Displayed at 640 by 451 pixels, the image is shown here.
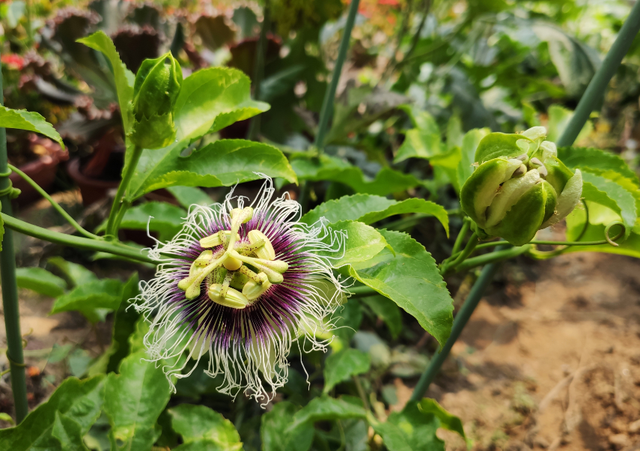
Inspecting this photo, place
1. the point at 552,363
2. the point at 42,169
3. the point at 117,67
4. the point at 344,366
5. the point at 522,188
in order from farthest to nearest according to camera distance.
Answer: the point at 42,169, the point at 552,363, the point at 344,366, the point at 117,67, the point at 522,188

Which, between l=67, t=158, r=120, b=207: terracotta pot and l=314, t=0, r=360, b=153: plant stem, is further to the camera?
l=67, t=158, r=120, b=207: terracotta pot

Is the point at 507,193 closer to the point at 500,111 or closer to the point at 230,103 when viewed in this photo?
the point at 230,103

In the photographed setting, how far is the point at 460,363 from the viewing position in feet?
4.89

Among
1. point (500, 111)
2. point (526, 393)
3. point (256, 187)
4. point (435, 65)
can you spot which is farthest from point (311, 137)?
point (526, 393)

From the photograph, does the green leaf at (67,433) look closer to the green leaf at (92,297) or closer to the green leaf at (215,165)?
the green leaf at (92,297)

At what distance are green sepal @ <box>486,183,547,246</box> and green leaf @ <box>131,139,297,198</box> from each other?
10.6 inches

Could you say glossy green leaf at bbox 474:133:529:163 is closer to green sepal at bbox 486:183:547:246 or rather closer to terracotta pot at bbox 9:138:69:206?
green sepal at bbox 486:183:547:246

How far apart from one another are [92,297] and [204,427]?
1.01ft

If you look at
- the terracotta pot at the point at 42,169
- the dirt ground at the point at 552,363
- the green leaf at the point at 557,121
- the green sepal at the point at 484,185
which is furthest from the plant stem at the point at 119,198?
the terracotta pot at the point at 42,169

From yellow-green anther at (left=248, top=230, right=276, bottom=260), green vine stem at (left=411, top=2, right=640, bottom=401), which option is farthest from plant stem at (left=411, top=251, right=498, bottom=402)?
yellow-green anther at (left=248, top=230, right=276, bottom=260)

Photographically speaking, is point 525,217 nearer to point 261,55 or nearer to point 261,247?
point 261,247

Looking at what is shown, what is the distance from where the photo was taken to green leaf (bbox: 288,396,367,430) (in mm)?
758

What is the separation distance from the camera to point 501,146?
1.59ft

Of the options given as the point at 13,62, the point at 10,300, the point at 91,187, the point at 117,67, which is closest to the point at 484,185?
the point at 117,67
